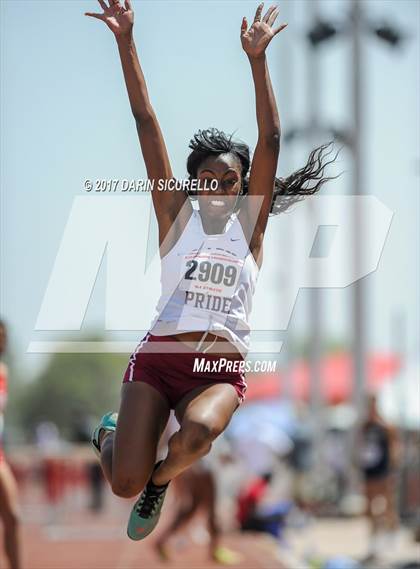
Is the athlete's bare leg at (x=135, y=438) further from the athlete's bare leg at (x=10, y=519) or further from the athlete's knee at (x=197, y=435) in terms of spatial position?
Result: the athlete's bare leg at (x=10, y=519)

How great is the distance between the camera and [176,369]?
223 inches

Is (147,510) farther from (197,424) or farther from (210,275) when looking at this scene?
(210,275)

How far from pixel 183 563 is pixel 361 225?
14.8 feet

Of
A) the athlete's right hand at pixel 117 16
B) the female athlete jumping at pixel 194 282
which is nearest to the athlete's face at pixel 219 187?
the female athlete jumping at pixel 194 282

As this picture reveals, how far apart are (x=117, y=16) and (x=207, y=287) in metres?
1.33

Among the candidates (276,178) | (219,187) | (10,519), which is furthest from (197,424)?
(10,519)

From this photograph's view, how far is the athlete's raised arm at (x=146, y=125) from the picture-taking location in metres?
5.71

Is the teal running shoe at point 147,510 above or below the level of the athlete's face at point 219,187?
below

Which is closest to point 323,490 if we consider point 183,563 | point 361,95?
point 361,95

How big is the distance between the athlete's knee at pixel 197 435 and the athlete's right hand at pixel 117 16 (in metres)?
1.82

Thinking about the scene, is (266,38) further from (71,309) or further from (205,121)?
(71,309)

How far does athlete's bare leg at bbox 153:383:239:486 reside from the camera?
5332 millimetres

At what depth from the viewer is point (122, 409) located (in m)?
5.57

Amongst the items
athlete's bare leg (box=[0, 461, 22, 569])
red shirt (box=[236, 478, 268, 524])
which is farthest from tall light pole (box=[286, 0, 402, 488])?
athlete's bare leg (box=[0, 461, 22, 569])
